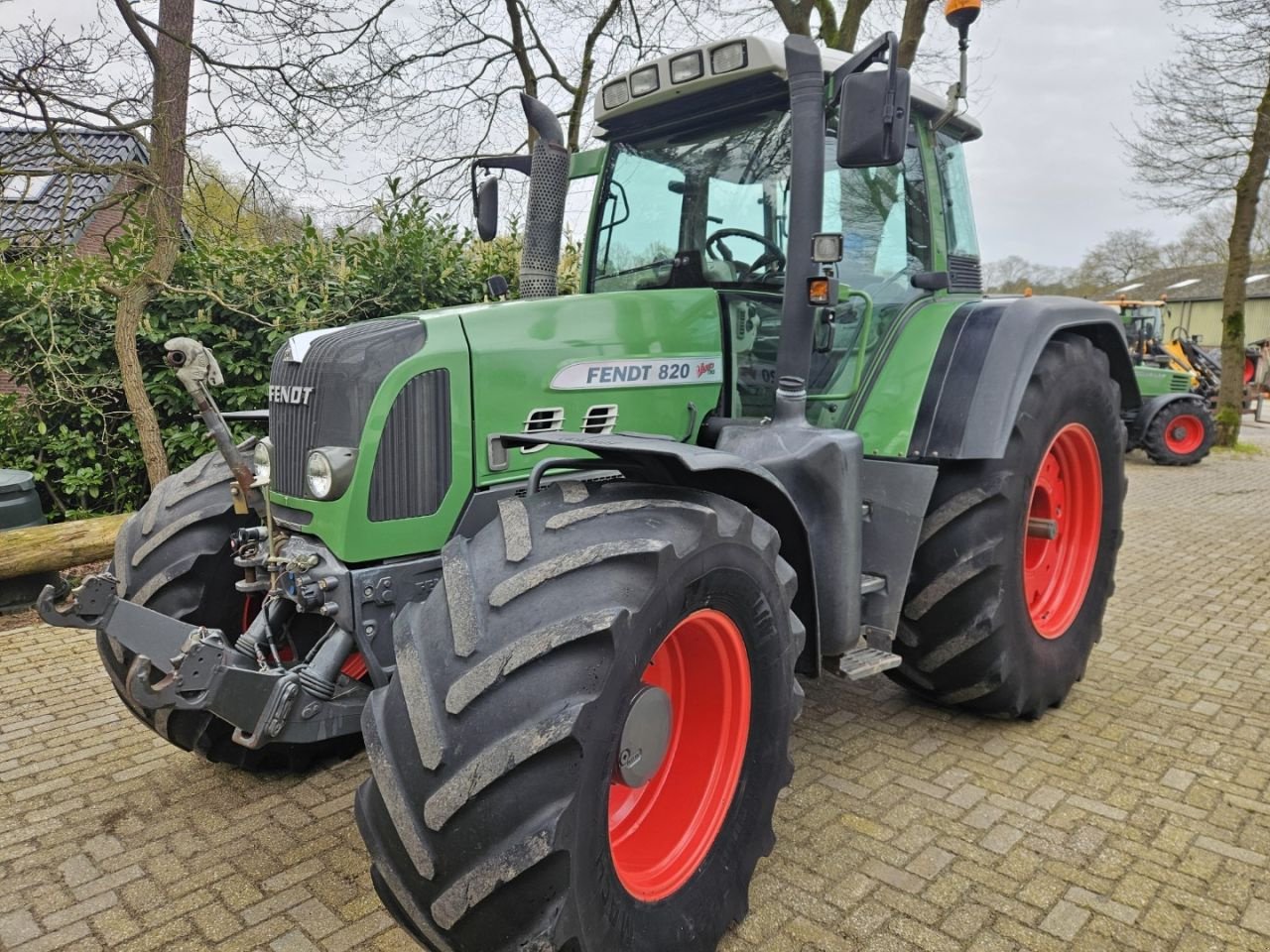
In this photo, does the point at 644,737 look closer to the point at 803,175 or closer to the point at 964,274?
the point at 803,175

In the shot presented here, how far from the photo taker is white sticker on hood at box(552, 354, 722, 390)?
2.69 metres

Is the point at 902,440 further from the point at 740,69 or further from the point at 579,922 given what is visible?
the point at 579,922

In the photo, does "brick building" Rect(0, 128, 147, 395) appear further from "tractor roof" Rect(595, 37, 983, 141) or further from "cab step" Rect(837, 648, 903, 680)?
"cab step" Rect(837, 648, 903, 680)

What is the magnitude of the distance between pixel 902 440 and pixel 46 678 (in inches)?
158

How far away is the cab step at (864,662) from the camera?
2.84 meters

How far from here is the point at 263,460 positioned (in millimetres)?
2703

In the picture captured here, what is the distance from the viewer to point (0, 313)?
19.7 feet

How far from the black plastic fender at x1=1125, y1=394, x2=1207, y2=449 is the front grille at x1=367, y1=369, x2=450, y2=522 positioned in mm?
11890

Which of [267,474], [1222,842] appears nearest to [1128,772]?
[1222,842]

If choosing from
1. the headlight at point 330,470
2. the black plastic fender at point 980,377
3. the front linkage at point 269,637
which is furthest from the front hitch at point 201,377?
A: the black plastic fender at point 980,377

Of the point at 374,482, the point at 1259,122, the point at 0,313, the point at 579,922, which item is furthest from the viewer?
the point at 1259,122

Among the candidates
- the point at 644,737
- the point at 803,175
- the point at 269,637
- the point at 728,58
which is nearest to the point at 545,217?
the point at 728,58

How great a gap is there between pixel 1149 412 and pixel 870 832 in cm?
1129

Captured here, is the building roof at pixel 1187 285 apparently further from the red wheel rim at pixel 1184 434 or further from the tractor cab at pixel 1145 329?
the red wheel rim at pixel 1184 434
